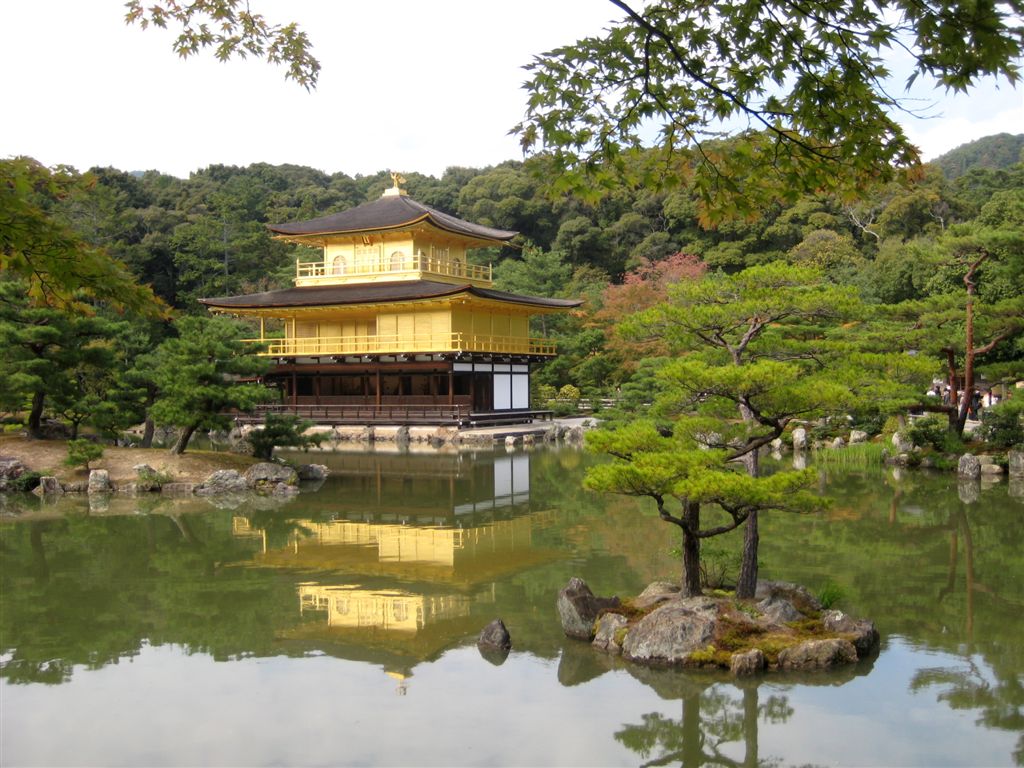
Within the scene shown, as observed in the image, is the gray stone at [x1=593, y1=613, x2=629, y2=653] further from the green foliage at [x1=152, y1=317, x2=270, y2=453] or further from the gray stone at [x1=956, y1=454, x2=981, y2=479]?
the gray stone at [x1=956, y1=454, x2=981, y2=479]

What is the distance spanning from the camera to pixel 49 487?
13844 mm

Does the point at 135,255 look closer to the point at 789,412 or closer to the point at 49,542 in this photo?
the point at 49,542

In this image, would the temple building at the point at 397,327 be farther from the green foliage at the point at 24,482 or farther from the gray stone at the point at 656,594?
the gray stone at the point at 656,594

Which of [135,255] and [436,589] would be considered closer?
[436,589]

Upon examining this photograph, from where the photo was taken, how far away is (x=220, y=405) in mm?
14141

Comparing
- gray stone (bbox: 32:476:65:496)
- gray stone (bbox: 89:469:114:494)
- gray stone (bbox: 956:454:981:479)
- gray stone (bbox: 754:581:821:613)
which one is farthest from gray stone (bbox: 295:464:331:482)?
gray stone (bbox: 956:454:981:479)

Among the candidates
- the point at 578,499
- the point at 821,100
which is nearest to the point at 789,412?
the point at 821,100

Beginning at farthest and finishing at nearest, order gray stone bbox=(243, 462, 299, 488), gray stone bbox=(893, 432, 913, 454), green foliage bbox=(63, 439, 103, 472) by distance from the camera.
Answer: gray stone bbox=(893, 432, 913, 454)
gray stone bbox=(243, 462, 299, 488)
green foliage bbox=(63, 439, 103, 472)

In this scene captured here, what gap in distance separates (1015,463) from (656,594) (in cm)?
1039

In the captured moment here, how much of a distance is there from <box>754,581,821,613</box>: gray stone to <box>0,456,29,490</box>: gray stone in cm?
1247

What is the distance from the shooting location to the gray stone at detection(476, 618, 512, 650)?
6266 millimetres

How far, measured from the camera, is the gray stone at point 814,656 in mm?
5766

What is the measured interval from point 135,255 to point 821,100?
38448 mm

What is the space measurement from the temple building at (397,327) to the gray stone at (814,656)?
1760 centimetres
